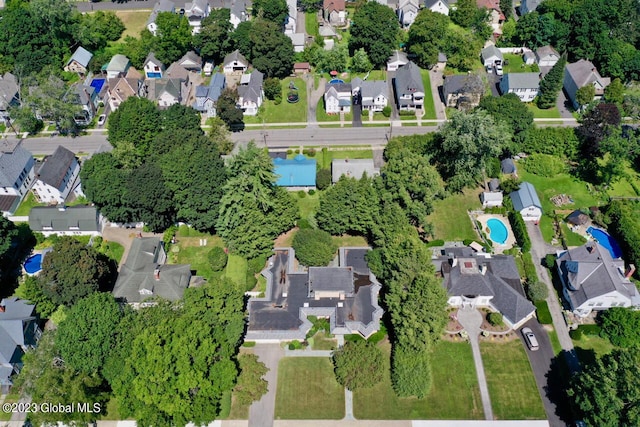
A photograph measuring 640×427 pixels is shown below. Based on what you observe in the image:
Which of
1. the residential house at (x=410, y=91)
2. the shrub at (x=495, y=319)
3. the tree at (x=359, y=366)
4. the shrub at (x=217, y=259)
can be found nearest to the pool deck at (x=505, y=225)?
the shrub at (x=495, y=319)

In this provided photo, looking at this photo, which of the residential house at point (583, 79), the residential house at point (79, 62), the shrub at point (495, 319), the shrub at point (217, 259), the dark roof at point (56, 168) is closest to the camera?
the shrub at point (495, 319)

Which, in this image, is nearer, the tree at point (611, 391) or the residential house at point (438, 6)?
the tree at point (611, 391)

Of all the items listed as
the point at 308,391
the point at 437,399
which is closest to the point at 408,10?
the point at 437,399

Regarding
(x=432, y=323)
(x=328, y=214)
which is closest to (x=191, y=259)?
(x=328, y=214)

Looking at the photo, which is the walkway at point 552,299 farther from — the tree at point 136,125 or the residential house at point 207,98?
the tree at point 136,125

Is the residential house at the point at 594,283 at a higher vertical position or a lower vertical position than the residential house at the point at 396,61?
lower
